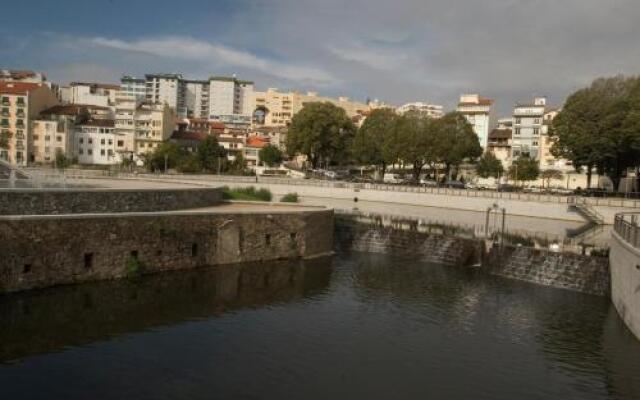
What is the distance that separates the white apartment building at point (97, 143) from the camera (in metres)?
106

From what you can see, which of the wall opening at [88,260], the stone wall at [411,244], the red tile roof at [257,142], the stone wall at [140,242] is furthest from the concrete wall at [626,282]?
the red tile roof at [257,142]

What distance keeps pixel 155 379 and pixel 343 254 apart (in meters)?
22.2

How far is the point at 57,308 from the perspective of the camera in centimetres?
2348

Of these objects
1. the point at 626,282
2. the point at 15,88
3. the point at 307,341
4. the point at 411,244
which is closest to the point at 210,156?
the point at 15,88

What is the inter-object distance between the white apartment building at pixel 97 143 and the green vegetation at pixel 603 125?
72.7 metres

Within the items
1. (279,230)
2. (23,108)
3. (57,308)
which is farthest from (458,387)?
(23,108)

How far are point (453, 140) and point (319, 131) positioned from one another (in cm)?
2679

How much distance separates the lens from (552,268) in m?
31.9

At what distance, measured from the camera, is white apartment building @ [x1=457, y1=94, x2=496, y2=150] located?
11675cm

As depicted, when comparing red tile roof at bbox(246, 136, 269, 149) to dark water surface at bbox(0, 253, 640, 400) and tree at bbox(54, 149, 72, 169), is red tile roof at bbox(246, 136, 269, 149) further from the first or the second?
dark water surface at bbox(0, 253, 640, 400)

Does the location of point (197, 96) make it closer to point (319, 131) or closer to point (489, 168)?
point (319, 131)

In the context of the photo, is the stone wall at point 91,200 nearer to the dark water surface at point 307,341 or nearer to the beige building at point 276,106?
the dark water surface at point 307,341

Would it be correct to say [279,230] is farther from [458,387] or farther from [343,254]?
[458,387]

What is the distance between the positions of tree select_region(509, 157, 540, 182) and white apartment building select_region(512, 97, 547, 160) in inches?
475
